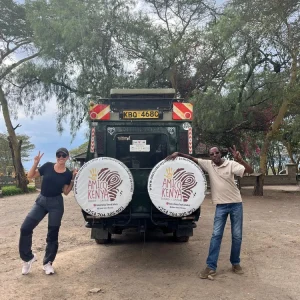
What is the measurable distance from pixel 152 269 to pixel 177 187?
4.48ft

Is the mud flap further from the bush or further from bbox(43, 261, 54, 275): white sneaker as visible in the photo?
the bush

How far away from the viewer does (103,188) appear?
537cm

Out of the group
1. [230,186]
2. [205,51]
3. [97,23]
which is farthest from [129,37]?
[230,186]

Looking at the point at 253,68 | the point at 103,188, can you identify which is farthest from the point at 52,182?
the point at 253,68

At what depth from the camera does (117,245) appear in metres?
7.21

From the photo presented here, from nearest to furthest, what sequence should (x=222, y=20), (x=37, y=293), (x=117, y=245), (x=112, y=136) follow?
(x=37, y=293)
(x=112, y=136)
(x=117, y=245)
(x=222, y=20)

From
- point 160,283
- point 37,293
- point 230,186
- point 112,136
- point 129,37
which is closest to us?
point 37,293

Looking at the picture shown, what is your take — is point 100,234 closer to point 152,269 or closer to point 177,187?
point 152,269

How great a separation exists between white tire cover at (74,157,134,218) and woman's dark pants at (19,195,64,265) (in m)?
0.47

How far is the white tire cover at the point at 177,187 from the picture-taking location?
17.4ft

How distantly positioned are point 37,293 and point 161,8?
48.9ft

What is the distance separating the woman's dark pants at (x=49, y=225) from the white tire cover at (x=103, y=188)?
0.47 m

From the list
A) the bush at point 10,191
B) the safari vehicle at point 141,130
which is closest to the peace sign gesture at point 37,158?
the safari vehicle at point 141,130

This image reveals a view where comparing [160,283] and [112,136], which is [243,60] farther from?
[160,283]
